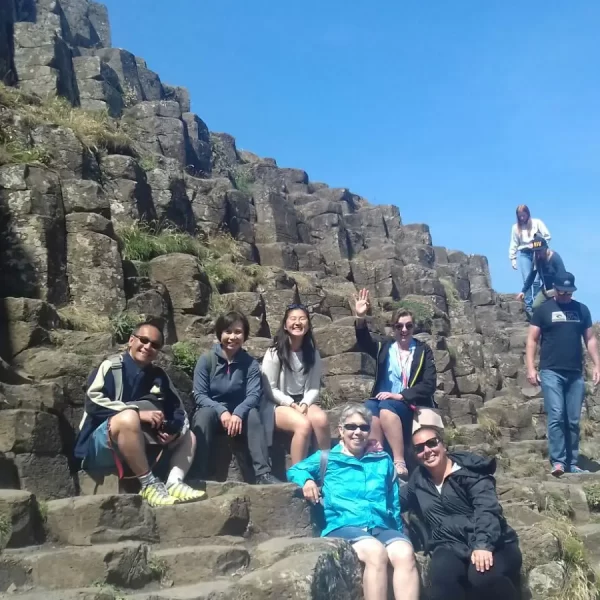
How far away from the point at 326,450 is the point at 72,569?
7.41 feet

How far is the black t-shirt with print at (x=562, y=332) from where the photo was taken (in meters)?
8.63

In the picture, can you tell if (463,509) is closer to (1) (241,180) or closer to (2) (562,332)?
(2) (562,332)

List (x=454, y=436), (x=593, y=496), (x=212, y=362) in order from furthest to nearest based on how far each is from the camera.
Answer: (x=454, y=436) < (x=593, y=496) < (x=212, y=362)

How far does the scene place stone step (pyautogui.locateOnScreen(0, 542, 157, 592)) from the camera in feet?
16.5

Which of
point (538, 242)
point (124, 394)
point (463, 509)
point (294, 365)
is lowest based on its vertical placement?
point (463, 509)

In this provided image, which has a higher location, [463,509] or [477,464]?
[477,464]

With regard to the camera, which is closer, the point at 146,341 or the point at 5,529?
the point at 5,529

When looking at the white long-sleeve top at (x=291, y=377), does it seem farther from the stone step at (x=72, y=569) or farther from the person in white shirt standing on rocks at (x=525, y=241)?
the person in white shirt standing on rocks at (x=525, y=241)

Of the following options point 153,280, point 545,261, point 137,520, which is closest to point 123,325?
point 153,280

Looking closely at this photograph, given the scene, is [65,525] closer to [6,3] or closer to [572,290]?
[572,290]

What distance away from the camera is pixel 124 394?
20.8 ft

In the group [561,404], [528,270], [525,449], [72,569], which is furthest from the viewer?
[528,270]

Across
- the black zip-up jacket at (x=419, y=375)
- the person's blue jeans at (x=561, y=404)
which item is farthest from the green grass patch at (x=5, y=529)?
the person's blue jeans at (x=561, y=404)

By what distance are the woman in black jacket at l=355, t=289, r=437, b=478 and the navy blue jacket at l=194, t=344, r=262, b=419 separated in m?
1.23
